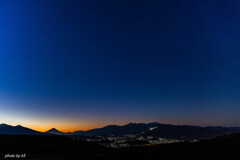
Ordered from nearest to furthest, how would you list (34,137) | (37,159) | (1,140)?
(37,159) < (1,140) < (34,137)

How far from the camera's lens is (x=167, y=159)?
45750 millimetres

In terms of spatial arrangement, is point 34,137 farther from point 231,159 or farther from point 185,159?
point 231,159

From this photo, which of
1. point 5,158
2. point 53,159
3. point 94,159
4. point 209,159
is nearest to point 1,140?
point 5,158

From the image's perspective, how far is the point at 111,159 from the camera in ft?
132

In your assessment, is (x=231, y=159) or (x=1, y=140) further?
(x=1, y=140)

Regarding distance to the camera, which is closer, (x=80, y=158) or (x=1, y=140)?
(x=80, y=158)

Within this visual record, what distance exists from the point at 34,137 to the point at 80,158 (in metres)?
74.4

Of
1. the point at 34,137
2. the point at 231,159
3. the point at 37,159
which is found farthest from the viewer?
the point at 34,137

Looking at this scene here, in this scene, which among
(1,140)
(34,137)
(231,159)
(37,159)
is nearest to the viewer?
(37,159)

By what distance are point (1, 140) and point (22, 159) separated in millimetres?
60073

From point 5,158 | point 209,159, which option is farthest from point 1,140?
point 209,159

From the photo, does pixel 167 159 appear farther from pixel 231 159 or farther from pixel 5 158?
pixel 5 158

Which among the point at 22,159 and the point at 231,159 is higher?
the point at 22,159

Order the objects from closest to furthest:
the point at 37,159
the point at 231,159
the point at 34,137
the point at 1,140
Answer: the point at 37,159 → the point at 231,159 → the point at 1,140 → the point at 34,137
